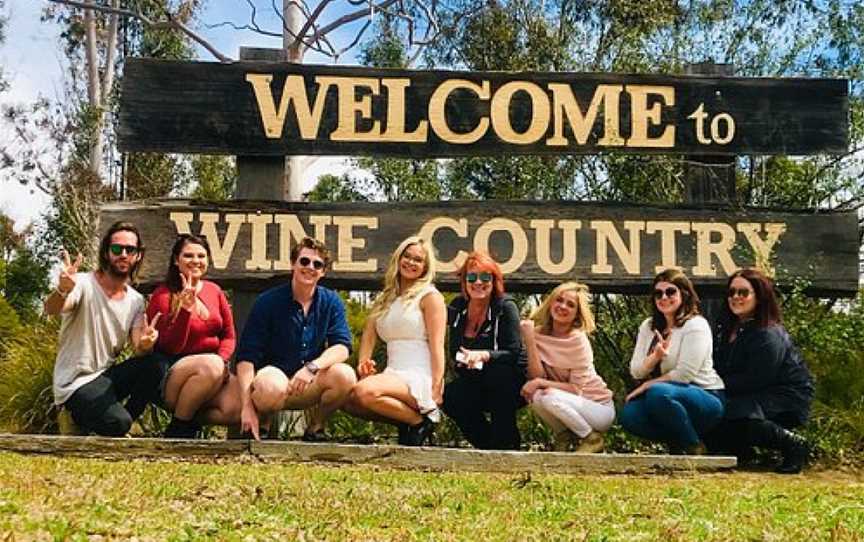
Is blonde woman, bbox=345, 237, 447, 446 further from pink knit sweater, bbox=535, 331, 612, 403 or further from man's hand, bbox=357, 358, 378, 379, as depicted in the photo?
pink knit sweater, bbox=535, 331, 612, 403

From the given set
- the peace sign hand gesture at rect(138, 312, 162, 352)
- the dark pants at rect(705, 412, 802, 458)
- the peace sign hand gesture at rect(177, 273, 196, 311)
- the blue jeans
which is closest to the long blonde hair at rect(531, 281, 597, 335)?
the blue jeans

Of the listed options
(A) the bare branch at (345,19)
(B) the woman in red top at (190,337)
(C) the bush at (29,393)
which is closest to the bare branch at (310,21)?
(A) the bare branch at (345,19)

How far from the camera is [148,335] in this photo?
5.86 m

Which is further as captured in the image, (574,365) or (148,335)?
(574,365)

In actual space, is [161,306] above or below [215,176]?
below

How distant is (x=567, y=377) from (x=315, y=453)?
1574 mm

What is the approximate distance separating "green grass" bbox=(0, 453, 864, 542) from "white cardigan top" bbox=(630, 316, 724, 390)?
32.6 inches

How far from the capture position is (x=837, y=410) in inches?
303

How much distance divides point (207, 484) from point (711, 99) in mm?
5242

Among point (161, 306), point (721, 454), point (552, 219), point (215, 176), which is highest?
point (215, 176)

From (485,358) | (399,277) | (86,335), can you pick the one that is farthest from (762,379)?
(86,335)

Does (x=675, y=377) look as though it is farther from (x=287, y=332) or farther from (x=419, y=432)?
(x=287, y=332)

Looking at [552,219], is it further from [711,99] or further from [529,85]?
[711,99]

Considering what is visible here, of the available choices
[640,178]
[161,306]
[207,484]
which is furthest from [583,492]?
[640,178]
